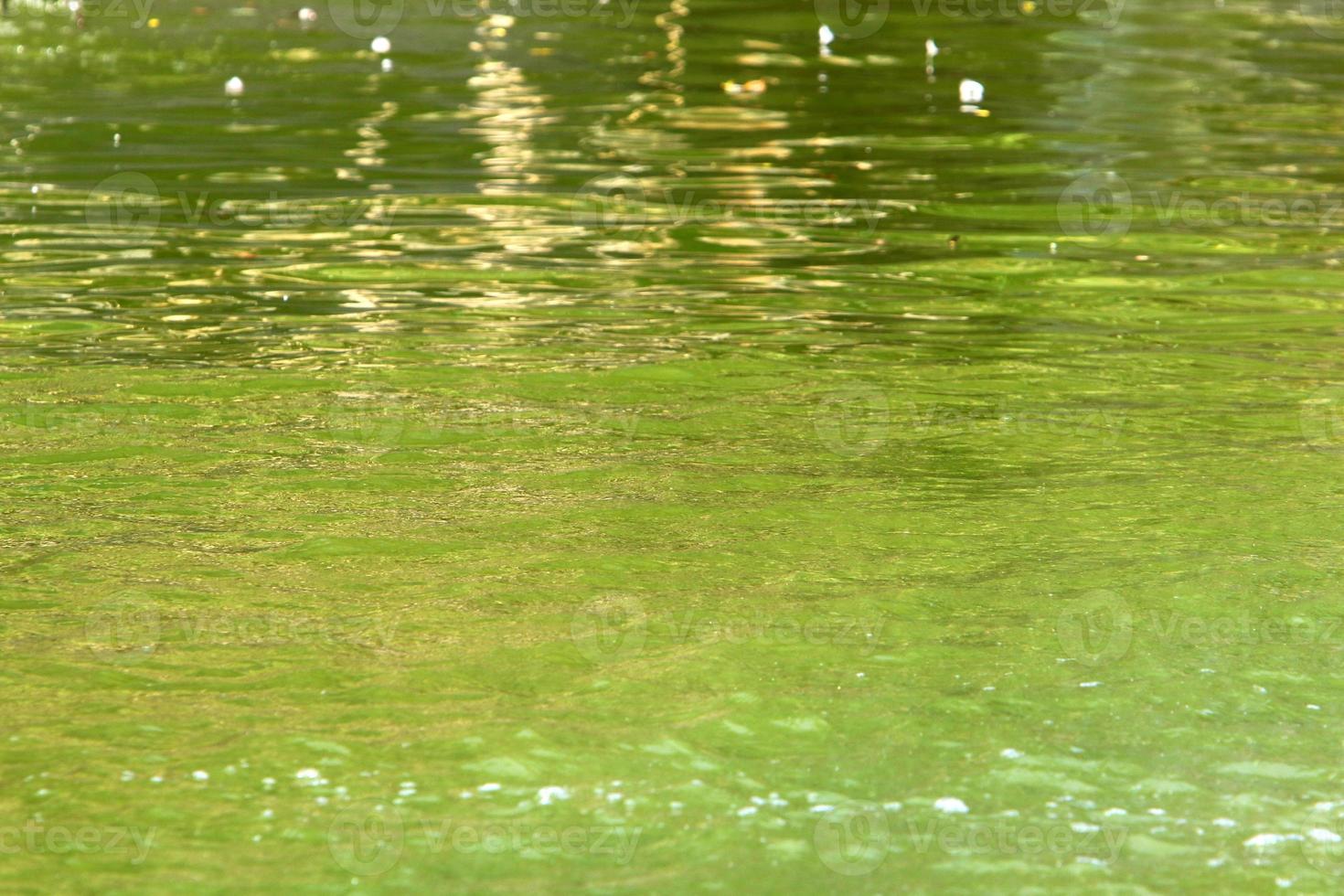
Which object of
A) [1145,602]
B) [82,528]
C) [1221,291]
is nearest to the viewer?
[1145,602]

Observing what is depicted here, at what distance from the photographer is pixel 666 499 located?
4.05m

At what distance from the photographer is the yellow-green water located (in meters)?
2.62

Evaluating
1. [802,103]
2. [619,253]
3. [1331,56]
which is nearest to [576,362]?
[619,253]

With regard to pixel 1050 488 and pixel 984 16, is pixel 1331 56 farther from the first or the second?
pixel 1050 488

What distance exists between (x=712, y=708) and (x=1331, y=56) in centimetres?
961

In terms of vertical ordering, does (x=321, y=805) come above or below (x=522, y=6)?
below

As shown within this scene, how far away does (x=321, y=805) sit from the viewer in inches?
103

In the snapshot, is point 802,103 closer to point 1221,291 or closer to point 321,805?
point 1221,291

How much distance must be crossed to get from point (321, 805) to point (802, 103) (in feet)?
24.0

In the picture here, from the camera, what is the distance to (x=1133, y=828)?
2.60 meters

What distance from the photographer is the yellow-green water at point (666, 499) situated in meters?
2.62

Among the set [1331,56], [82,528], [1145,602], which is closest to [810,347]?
[1145,602]

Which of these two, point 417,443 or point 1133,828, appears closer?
point 1133,828

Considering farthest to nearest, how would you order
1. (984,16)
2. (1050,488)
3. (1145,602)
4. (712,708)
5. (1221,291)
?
(984,16), (1221,291), (1050,488), (1145,602), (712,708)
